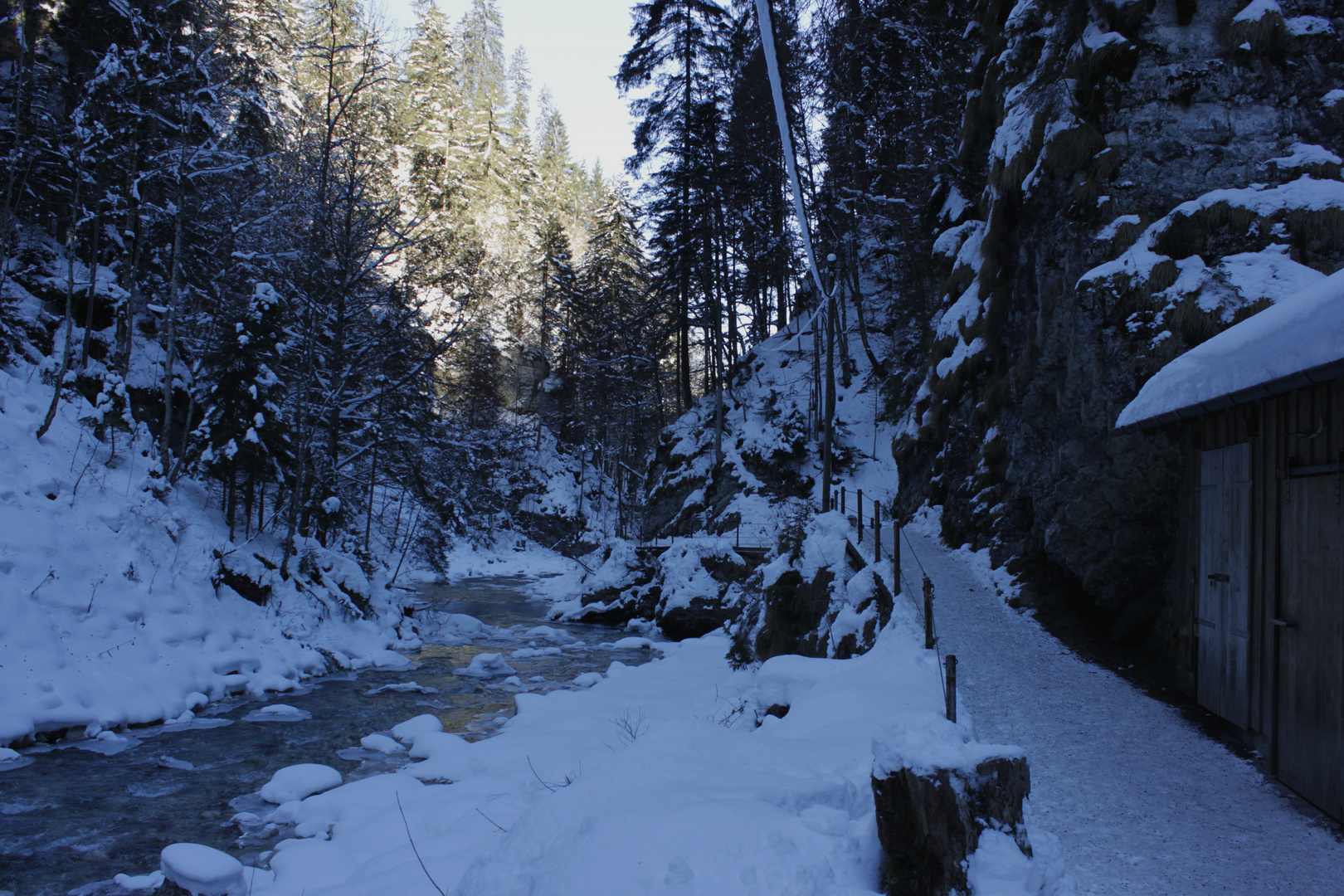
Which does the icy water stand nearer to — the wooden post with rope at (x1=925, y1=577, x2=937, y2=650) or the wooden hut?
the wooden post with rope at (x1=925, y1=577, x2=937, y2=650)

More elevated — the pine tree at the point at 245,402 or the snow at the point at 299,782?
the pine tree at the point at 245,402

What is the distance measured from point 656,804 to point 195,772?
6.06 meters

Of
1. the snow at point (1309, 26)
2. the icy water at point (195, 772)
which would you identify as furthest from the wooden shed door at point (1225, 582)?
the icy water at point (195, 772)

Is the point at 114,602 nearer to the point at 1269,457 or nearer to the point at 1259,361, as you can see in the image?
the point at 1259,361

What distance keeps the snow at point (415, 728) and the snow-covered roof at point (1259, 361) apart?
9.02 metres

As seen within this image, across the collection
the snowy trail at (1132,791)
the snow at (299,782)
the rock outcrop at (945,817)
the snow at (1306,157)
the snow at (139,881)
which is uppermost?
the snow at (1306,157)

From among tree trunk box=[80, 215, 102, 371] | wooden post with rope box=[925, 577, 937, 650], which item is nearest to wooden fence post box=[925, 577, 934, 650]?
wooden post with rope box=[925, 577, 937, 650]

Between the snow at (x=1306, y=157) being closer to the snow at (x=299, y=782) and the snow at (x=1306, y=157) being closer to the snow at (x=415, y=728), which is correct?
the snow at (x=415, y=728)

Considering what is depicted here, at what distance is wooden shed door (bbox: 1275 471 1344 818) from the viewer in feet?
15.0

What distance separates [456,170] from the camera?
137ft

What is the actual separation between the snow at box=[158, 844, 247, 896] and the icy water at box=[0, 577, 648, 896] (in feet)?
1.87

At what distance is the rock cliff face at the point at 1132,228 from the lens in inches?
325

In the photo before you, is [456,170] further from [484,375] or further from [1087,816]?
[1087,816]

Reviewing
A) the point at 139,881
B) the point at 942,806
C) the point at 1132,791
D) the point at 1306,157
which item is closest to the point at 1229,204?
the point at 1306,157
